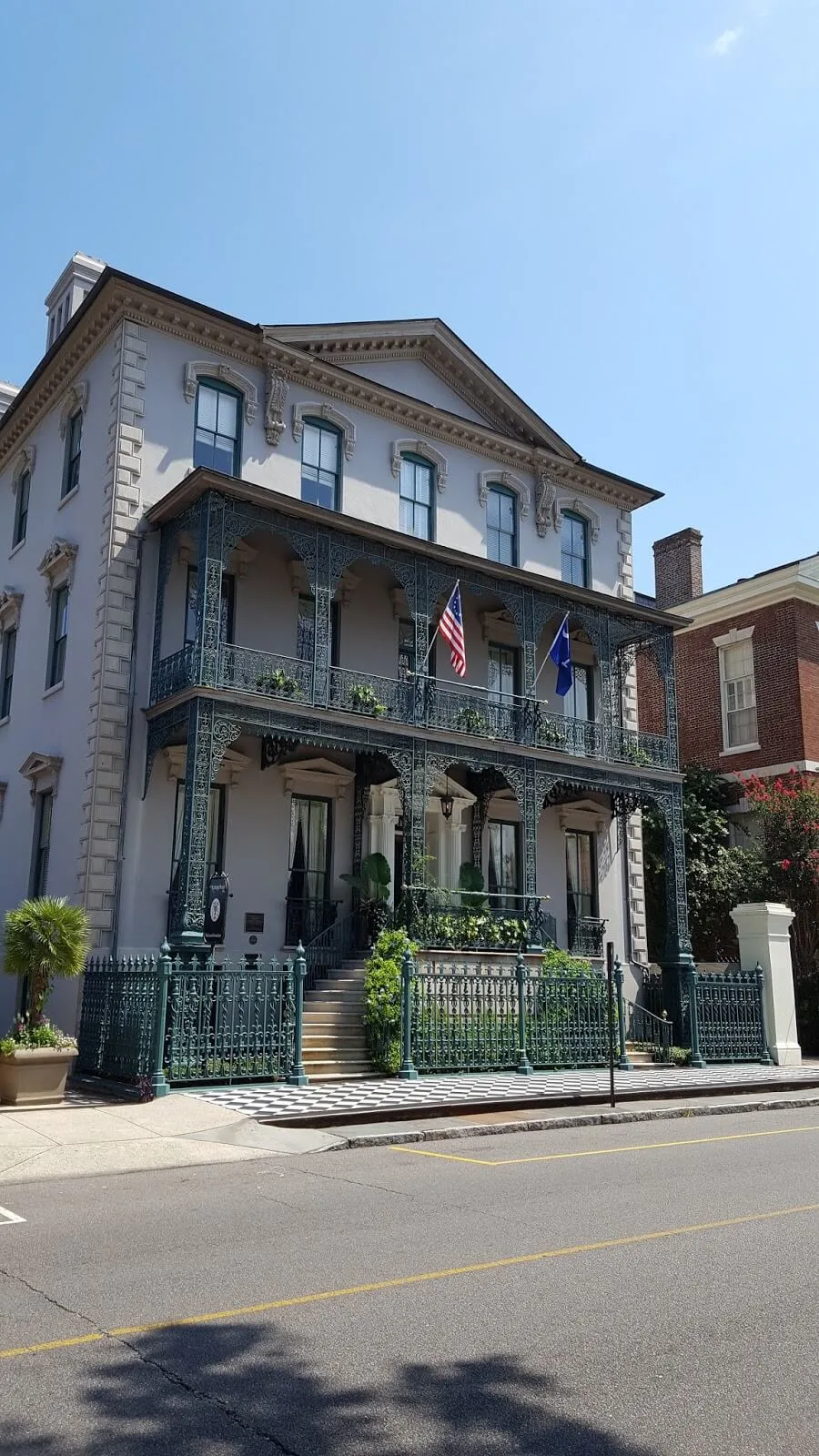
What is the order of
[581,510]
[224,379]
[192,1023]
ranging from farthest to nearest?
[581,510] → [224,379] → [192,1023]

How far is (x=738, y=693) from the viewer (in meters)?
30.0

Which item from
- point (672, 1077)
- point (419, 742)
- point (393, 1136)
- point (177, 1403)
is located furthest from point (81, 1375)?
point (419, 742)

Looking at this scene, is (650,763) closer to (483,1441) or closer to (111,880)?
(111,880)

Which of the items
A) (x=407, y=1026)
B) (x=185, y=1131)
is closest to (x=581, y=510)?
(x=407, y=1026)

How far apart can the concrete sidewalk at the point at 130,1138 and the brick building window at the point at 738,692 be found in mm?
19604

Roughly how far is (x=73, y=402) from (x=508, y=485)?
29.1 ft

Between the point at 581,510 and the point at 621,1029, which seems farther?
the point at 581,510

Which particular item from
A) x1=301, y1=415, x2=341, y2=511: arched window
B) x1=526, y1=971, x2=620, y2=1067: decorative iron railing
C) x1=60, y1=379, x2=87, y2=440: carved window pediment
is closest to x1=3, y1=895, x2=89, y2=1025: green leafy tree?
x1=526, y1=971, x2=620, y2=1067: decorative iron railing

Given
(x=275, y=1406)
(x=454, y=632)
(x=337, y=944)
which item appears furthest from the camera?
(x=337, y=944)

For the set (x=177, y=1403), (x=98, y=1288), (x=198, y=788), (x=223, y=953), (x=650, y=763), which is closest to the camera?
(x=177, y=1403)

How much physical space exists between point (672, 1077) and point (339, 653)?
30.7 ft

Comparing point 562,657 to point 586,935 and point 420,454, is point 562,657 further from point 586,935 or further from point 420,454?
point 586,935

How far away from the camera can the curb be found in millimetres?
11863

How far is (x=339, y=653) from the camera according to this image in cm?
2202
